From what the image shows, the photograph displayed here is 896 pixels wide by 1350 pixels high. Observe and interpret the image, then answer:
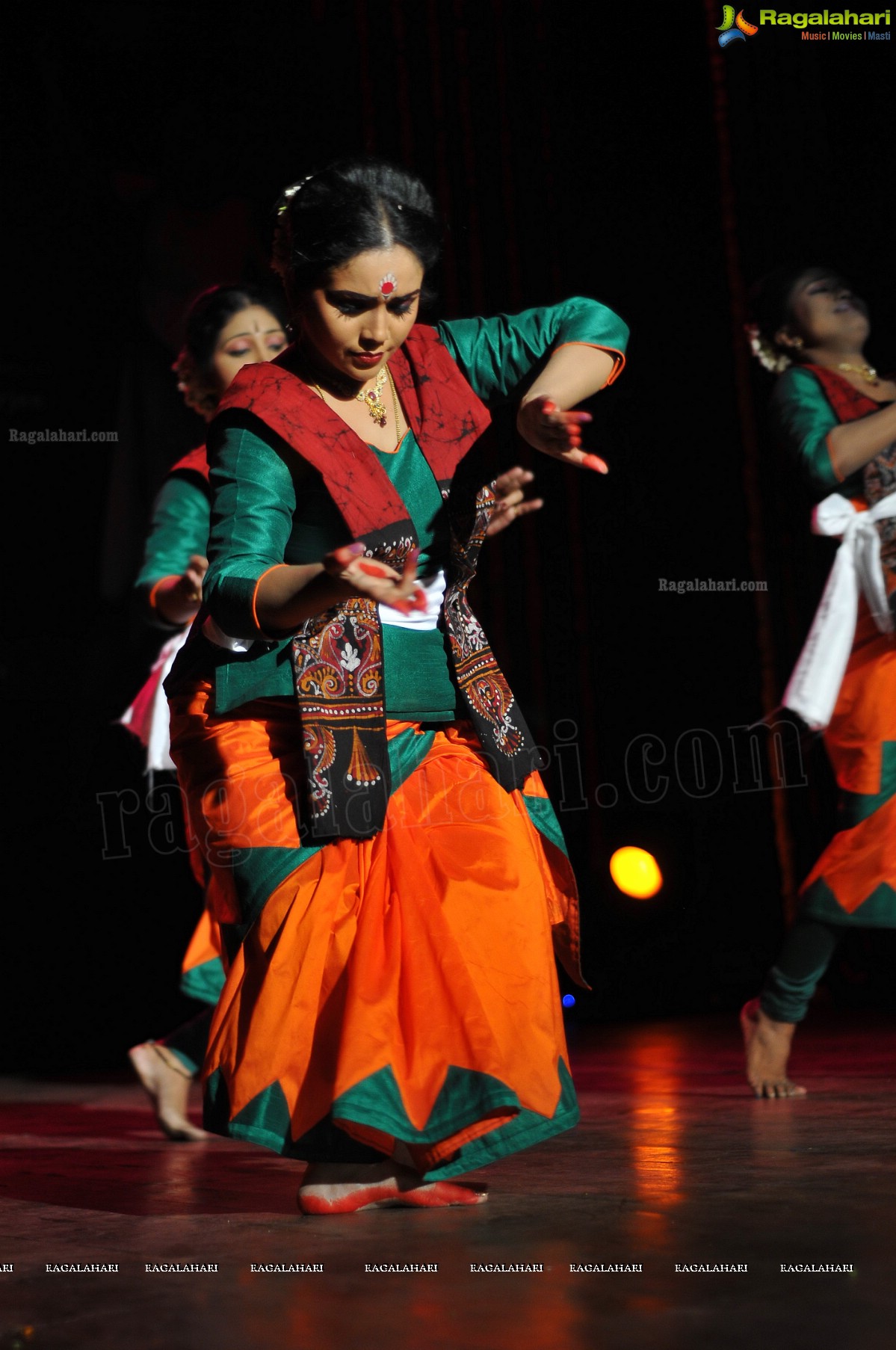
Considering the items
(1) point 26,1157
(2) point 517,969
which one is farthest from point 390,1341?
(1) point 26,1157

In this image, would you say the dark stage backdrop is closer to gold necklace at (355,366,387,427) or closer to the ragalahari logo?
the ragalahari logo

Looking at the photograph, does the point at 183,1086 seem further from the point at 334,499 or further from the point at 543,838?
the point at 334,499

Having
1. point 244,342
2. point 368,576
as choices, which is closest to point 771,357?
point 244,342

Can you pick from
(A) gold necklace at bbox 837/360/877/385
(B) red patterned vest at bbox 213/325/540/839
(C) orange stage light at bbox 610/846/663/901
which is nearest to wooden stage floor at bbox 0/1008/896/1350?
(B) red patterned vest at bbox 213/325/540/839

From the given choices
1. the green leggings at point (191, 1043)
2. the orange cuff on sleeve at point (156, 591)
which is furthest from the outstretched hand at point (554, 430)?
the green leggings at point (191, 1043)

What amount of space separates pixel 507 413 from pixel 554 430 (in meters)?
3.28

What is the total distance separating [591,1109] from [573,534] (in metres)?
2.36

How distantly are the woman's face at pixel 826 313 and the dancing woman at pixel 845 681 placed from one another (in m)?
0.08

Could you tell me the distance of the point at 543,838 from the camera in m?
2.27

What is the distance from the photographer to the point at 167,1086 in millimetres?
3205

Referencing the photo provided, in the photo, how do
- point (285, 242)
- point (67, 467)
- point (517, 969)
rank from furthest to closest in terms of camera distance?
point (67, 467) → point (285, 242) → point (517, 969)

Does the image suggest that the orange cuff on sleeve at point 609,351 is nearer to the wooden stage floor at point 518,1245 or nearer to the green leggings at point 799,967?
the wooden stage floor at point 518,1245

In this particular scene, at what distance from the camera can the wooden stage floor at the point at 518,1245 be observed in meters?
1.44

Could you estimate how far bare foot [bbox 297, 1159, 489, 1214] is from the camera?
2064mm
